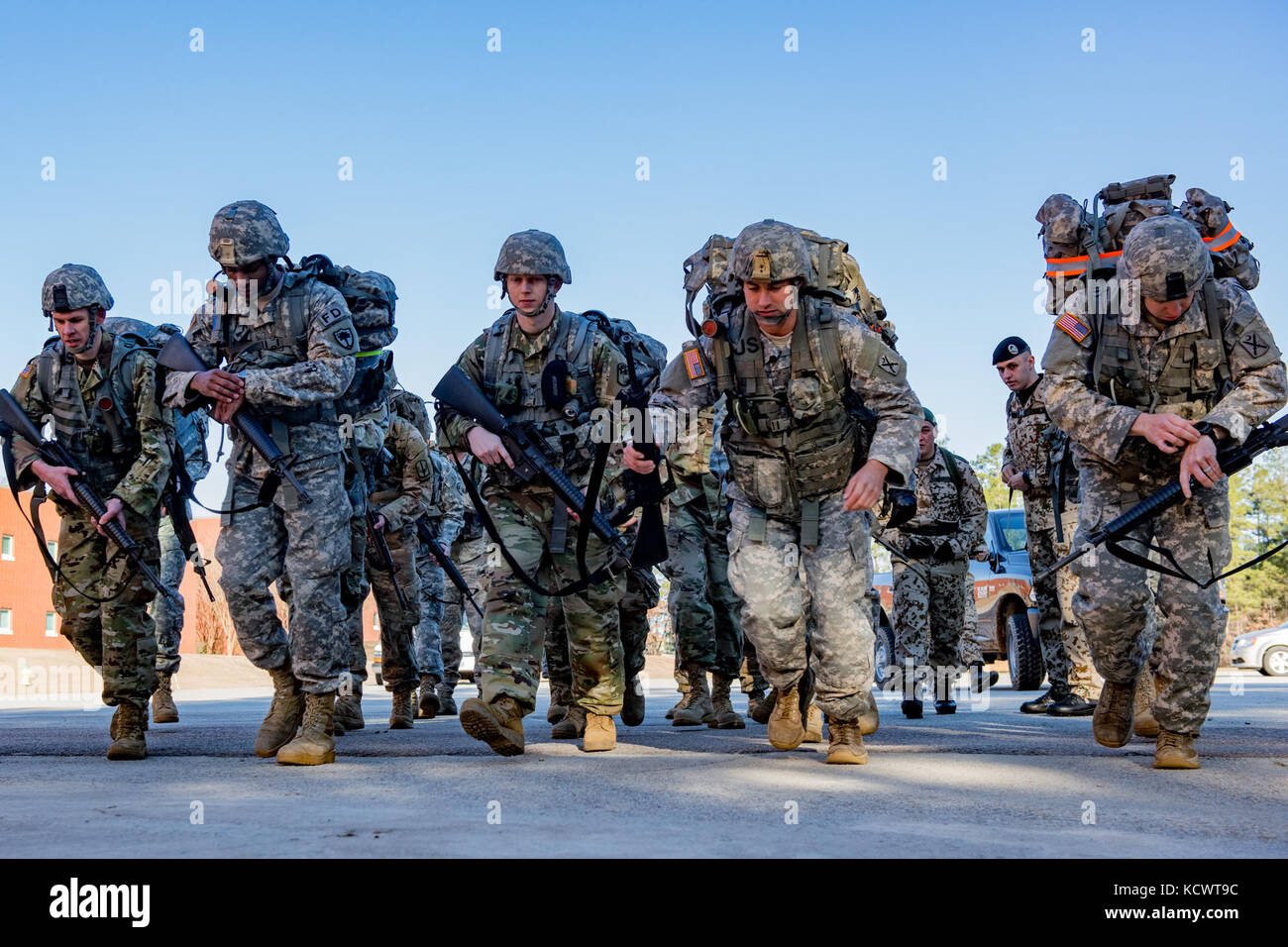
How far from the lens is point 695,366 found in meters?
5.92

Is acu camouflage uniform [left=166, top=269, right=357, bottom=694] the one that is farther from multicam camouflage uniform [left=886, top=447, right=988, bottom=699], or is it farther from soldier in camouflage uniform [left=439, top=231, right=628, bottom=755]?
multicam camouflage uniform [left=886, top=447, right=988, bottom=699]

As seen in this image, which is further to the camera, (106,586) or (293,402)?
(106,586)

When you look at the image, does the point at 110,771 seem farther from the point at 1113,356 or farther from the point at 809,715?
the point at 1113,356

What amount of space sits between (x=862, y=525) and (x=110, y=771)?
3.47m

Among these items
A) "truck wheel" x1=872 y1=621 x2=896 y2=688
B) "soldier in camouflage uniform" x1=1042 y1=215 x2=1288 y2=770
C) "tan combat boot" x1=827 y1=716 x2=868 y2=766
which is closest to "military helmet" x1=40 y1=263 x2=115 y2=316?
"tan combat boot" x1=827 y1=716 x2=868 y2=766

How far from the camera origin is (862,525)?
5961 millimetres

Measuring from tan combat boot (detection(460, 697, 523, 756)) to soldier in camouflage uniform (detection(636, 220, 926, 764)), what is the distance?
113 cm

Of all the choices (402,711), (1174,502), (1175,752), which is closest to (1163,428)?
(1174,502)

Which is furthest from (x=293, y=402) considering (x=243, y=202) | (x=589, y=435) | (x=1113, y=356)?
(x=1113, y=356)

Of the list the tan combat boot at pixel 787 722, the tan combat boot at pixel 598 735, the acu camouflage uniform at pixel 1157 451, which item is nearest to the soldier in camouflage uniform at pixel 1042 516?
the acu camouflage uniform at pixel 1157 451

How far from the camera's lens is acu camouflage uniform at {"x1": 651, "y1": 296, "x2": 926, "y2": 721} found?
18.8 ft

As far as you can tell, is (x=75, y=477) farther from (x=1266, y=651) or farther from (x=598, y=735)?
(x=1266, y=651)
